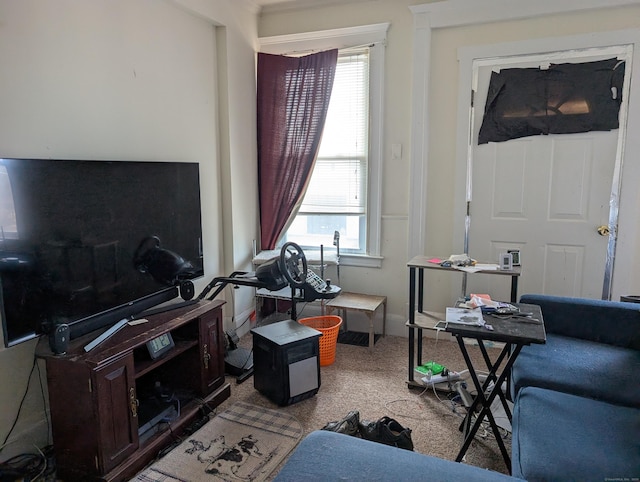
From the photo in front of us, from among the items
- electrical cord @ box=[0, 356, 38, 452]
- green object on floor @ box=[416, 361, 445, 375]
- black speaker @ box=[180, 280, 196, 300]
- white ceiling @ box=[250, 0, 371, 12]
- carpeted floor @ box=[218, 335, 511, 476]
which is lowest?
carpeted floor @ box=[218, 335, 511, 476]

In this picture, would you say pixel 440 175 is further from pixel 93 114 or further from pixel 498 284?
pixel 93 114

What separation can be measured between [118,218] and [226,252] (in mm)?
1375

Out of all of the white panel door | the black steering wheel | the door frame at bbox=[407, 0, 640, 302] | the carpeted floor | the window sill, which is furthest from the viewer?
the window sill

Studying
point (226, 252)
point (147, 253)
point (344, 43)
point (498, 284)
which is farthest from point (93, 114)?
point (498, 284)

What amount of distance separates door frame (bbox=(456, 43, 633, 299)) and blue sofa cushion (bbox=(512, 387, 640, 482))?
5.72 feet

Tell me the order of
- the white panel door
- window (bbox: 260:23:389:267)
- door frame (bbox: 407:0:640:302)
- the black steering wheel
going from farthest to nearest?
window (bbox: 260:23:389:267) → the white panel door → door frame (bbox: 407:0:640:302) → the black steering wheel

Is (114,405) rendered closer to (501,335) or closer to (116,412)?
(116,412)

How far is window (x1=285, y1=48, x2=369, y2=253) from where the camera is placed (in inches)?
145

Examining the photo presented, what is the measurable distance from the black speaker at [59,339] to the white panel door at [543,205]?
283 cm

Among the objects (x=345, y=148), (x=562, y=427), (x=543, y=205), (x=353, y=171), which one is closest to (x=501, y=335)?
(x=562, y=427)

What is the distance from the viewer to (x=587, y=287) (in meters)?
3.25

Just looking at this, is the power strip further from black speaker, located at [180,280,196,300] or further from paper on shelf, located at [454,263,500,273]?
black speaker, located at [180,280,196,300]

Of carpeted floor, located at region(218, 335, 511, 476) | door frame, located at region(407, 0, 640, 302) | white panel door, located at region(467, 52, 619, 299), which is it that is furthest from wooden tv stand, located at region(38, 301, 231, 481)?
white panel door, located at region(467, 52, 619, 299)

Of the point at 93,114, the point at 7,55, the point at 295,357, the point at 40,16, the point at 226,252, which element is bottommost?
the point at 295,357
